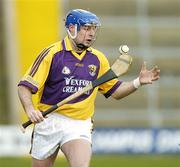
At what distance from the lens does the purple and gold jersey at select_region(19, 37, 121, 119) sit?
8.26 metres

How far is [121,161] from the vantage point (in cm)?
1548

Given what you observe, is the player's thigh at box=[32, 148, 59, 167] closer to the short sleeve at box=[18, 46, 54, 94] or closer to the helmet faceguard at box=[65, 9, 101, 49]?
the short sleeve at box=[18, 46, 54, 94]

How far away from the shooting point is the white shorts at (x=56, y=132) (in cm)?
834

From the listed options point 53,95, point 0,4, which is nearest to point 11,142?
point 0,4

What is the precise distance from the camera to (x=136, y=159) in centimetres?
1590

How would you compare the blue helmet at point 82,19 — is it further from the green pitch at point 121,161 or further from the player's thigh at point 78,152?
the green pitch at point 121,161

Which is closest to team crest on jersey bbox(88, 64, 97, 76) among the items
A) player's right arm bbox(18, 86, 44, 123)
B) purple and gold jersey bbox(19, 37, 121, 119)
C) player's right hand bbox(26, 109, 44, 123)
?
purple and gold jersey bbox(19, 37, 121, 119)

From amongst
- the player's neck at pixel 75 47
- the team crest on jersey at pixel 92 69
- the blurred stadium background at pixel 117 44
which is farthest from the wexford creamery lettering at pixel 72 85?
the blurred stadium background at pixel 117 44

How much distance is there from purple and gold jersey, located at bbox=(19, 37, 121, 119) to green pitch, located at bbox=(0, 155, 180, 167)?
5.86 m

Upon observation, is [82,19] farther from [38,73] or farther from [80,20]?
[38,73]

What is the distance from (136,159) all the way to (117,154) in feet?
2.58

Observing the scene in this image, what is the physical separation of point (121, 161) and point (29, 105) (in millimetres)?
7539

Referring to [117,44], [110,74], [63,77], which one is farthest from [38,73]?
[117,44]

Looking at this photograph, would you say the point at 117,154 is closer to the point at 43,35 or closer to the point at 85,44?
the point at 43,35
